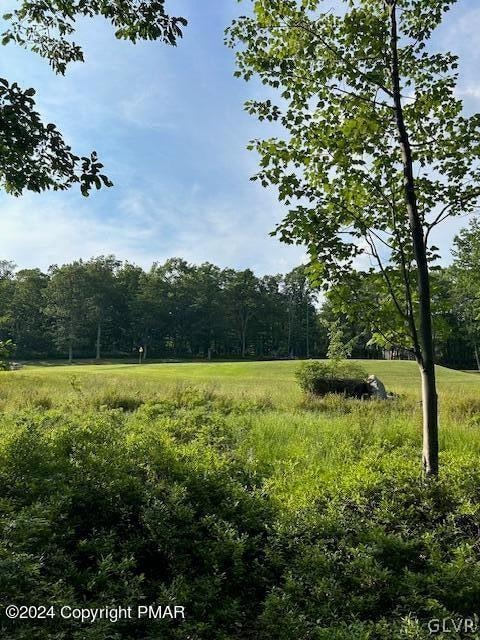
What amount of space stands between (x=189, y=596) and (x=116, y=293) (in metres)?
75.9

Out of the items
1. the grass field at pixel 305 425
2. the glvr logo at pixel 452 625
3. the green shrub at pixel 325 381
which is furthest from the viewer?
the green shrub at pixel 325 381

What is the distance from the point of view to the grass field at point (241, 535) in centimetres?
292

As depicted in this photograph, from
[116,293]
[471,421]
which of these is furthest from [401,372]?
[116,293]

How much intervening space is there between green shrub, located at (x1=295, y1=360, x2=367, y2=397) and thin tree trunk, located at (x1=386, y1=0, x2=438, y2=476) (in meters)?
10.2

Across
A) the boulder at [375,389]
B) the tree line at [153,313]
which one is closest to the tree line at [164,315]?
the tree line at [153,313]

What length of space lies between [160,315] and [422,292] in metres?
72.6

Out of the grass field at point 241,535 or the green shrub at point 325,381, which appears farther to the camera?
the green shrub at point 325,381

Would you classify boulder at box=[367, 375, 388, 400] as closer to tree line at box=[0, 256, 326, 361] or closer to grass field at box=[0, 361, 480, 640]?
grass field at box=[0, 361, 480, 640]

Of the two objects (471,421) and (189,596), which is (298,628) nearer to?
(189,596)

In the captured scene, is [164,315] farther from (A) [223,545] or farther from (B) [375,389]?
(A) [223,545]

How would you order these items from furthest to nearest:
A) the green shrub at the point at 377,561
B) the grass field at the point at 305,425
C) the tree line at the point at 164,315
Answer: the tree line at the point at 164,315 < the grass field at the point at 305,425 < the green shrub at the point at 377,561

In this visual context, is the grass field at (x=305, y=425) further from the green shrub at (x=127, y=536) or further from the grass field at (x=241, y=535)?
the green shrub at (x=127, y=536)

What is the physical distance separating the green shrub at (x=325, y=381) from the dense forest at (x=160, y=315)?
53407 millimetres

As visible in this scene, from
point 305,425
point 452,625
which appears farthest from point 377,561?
point 305,425
